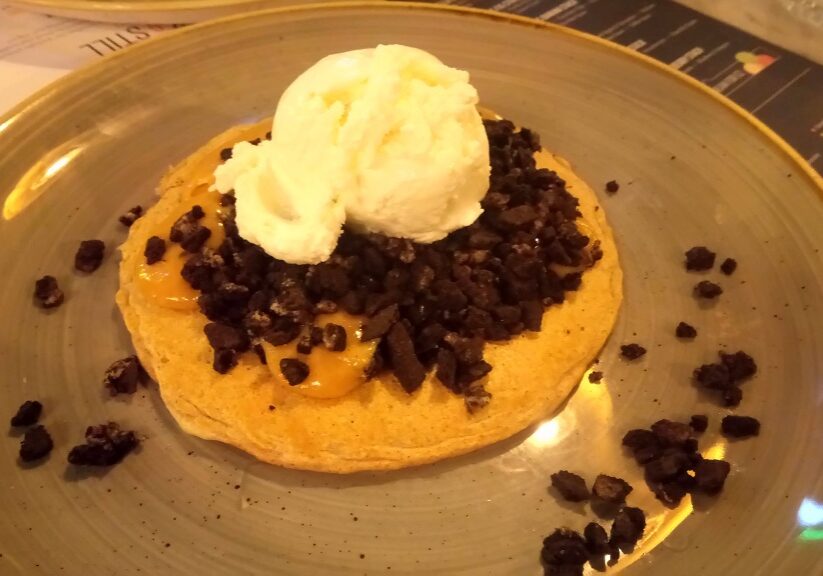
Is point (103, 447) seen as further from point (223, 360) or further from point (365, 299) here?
point (365, 299)

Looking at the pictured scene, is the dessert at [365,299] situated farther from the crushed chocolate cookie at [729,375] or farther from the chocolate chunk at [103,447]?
the crushed chocolate cookie at [729,375]

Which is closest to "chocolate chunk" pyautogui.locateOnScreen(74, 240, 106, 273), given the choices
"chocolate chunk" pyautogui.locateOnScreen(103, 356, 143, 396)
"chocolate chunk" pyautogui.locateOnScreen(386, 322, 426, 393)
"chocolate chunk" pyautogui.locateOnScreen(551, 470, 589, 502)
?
"chocolate chunk" pyautogui.locateOnScreen(103, 356, 143, 396)

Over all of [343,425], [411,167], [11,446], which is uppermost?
[411,167]

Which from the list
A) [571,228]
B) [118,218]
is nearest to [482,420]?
[571,228]

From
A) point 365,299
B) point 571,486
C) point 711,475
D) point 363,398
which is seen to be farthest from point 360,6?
point 711,475

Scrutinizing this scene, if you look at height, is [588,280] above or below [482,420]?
above

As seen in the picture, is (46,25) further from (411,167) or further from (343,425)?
(343,425)

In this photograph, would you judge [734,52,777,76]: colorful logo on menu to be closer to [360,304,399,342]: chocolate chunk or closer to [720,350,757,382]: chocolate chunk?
[720,350,757,382]: chocolate chunk
